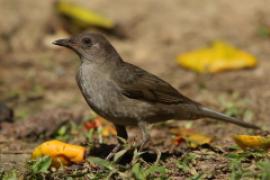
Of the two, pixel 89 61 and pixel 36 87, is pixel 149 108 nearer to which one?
pixel 89 61

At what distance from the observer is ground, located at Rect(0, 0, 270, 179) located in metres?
7.35

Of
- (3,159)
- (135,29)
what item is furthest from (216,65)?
(3,159)

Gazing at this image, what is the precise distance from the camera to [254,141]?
6.44 meters

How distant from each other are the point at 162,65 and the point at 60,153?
4358mm

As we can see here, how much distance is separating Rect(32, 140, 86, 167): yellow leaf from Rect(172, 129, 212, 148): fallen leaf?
110cm

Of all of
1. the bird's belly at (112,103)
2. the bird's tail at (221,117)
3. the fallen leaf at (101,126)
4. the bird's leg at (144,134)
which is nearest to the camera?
the bird's belly at (112,103)

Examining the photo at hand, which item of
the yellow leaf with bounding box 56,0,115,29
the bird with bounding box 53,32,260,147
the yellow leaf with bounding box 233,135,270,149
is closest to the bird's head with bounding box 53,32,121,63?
the bird with bounding box 53,32,260,147

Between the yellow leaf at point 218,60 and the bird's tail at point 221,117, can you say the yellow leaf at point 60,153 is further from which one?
the yellow leaf at point 218,60

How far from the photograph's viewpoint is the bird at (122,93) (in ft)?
22.3

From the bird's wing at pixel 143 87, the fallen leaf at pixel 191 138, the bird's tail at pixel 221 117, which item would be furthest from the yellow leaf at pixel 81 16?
the bird's tail at pixel 221 117

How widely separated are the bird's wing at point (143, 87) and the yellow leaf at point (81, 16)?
13.6 ft

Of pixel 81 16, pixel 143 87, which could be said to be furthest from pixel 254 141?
pixel 81 16

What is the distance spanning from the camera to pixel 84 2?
11961mm

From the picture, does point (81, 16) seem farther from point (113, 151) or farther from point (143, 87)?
point (113, 151)
